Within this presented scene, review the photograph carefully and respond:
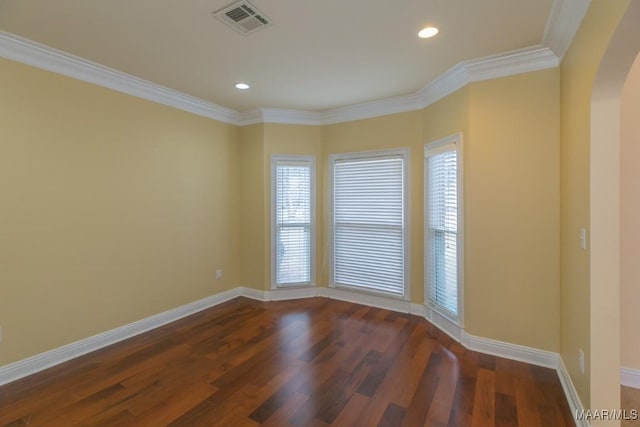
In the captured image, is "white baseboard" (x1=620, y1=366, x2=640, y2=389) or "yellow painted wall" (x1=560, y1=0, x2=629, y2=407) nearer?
"yellow painted wall" (x1=560, y1=0, x2=629, y2=407)

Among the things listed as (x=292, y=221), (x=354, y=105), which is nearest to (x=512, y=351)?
(x=292, y=221)

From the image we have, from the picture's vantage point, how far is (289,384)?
91.7 inches

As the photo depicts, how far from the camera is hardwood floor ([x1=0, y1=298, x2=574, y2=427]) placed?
1.98 meters

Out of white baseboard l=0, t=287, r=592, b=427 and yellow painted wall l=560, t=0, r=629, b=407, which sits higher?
yellow painted wall l=560, t=0, r=629, b=407

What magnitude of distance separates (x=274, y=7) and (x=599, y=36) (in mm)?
1906

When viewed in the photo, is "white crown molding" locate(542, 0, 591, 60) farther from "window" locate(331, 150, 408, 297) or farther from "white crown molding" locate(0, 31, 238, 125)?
"white crown molding" locate(0, 31, 238, 125)

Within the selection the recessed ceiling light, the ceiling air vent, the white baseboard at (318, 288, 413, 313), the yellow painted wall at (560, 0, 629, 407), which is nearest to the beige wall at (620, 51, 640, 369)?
the yellow painted wall at (560, 0, 629, 407)

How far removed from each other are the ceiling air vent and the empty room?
0.07ft

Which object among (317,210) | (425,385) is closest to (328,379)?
(425,385)

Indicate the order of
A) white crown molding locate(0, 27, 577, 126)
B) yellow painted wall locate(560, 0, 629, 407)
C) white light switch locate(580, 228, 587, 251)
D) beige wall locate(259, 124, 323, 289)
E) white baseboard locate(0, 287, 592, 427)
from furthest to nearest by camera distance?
beige wall locate(259, 124, 323, 289) → white crown molding locate(0, 27, 577, 126) → white baseboard locate(0, 287, 592, 427) → white light switch locate(580, 228, 587, 251) → yellow painted wall locate(560, 0, 629, 407)

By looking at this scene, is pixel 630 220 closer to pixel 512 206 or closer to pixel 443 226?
pixel 512 206

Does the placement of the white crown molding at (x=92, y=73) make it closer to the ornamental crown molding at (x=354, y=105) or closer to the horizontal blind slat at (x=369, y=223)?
the ornamental crown molding at (x=354, y=105)

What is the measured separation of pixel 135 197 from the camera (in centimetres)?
324

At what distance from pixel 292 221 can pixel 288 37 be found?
2548mm
